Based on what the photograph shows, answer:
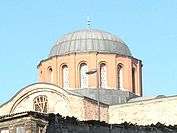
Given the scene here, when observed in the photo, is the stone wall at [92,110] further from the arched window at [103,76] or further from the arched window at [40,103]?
the arched window at [103,76]

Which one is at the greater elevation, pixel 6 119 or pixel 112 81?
pixel 112 81

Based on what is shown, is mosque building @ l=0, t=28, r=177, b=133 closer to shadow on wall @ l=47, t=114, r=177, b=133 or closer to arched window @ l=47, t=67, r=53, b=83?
arched window @ l=47, t=67, r=53, b=83

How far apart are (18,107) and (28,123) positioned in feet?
47.3

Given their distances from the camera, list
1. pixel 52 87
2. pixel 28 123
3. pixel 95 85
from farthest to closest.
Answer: pixel 95 85
pixel 52 87
pixel 28 123

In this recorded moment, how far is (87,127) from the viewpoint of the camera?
1037 inches

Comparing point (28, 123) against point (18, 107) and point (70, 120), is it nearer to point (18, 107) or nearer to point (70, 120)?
point (70, 120)

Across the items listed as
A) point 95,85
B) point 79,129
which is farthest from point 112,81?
point 79,129

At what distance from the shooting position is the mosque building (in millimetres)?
37250

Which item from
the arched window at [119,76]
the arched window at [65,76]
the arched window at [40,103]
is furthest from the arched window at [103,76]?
the arched window at [40,103]

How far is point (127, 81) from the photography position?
41.5 m

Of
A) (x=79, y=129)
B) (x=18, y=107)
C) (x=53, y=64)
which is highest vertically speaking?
(x=53, y=64)

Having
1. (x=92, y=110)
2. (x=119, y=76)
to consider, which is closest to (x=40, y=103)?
(x=92, y=110)

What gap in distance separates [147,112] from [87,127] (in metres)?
12.5

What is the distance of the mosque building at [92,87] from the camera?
37.2 metres
